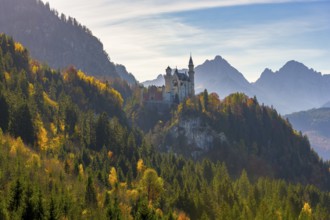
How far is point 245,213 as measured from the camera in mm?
108438

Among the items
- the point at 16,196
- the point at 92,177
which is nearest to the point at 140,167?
the point at 92,177

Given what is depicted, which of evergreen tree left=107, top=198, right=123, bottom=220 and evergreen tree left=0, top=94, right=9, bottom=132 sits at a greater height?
evergreen tree left=0, top=94, right=9, bottom=132

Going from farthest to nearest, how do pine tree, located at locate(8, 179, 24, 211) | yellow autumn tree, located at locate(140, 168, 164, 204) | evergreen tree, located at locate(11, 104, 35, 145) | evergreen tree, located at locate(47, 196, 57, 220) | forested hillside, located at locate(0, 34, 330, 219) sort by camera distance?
evergreen tree, located at locate(11, 104, 35, 145)
yellow autumn tree, located at locate(140, 168, 164, 204)
forested hillside, located at locate(0, 34, 330, 219)
pine tree, located at locate(8, 179, 24, 211)
evergreen tree, located at locate(47, 196, 57, 220)

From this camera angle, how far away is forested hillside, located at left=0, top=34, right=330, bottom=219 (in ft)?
269

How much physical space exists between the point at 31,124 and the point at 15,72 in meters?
46.4

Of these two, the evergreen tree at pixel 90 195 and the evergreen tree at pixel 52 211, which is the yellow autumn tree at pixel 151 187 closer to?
the evergreen tree at pixel 90 195

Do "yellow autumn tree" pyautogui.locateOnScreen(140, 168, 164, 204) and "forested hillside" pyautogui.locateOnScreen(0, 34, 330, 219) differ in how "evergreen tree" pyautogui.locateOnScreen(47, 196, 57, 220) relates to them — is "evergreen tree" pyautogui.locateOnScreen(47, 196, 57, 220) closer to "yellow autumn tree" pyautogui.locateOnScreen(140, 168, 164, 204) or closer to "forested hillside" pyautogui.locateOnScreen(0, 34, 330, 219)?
"forested hillside" pyautogui.locateOnScreen(0, 34, 330, 219)

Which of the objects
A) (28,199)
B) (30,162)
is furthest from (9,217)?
(30,162)

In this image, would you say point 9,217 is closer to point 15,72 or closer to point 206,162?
point 206,162

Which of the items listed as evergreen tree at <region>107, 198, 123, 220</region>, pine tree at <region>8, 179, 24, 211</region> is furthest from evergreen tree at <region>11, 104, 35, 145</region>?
pine tree at <region>8, 179, 24, 211</region>

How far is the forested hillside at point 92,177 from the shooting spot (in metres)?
82.1

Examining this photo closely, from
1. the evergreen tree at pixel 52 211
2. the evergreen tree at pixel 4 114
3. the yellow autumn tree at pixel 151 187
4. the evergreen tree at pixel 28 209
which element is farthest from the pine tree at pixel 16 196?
the evergreen tree at pixel 4 114

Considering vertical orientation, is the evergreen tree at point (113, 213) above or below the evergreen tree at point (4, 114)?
below

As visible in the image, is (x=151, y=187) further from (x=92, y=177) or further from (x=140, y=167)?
(x=140, y=167)
